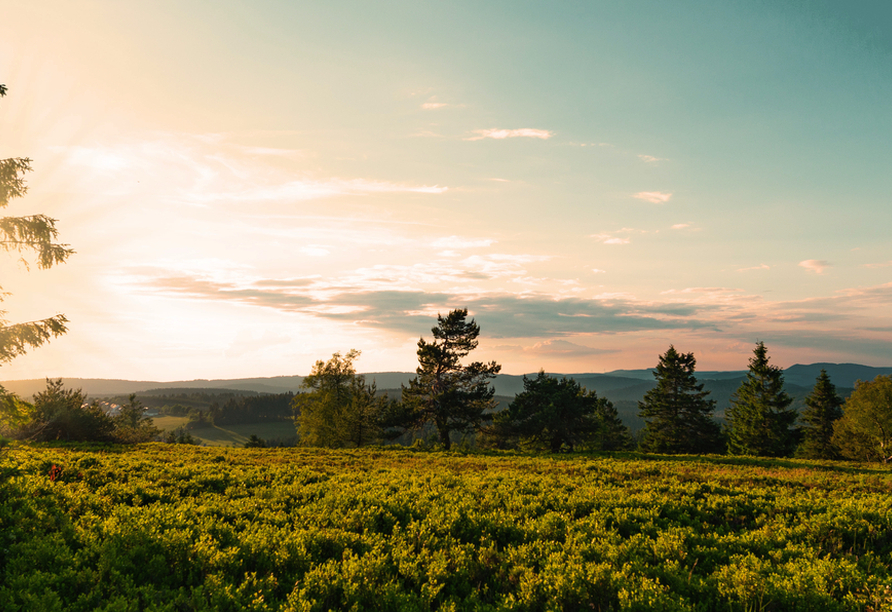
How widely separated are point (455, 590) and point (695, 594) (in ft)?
12.5

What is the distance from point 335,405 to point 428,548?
51174 mm

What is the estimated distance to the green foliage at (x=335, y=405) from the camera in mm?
53594

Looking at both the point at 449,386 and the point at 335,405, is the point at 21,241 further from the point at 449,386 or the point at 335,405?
the point at 335,405

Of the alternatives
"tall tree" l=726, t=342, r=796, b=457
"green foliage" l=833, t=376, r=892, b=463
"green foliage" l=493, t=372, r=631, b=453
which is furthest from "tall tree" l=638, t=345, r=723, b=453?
"green foliage" l=493, t=372, r=631, b=453

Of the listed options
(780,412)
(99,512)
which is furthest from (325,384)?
(780,412)


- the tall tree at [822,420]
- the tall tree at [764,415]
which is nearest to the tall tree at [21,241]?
the tall tree at [764,415]

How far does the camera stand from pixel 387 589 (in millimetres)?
6355

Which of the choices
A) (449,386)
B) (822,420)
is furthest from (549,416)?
(822,420)

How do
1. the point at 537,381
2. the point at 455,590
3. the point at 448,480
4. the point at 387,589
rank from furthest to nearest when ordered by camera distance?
the point at 537,381
the point at 448,480
the point at 455,590
the point at 387,589

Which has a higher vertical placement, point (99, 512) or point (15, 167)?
point (15, 167)

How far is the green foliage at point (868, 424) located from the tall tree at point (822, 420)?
17.4 ft

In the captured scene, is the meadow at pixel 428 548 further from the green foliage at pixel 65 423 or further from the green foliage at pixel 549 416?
the green foliage at pixel 549 416

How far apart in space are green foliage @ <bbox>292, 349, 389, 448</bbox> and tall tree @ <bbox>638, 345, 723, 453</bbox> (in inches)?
1503

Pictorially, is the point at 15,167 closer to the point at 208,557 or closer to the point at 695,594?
the point at 208,557
